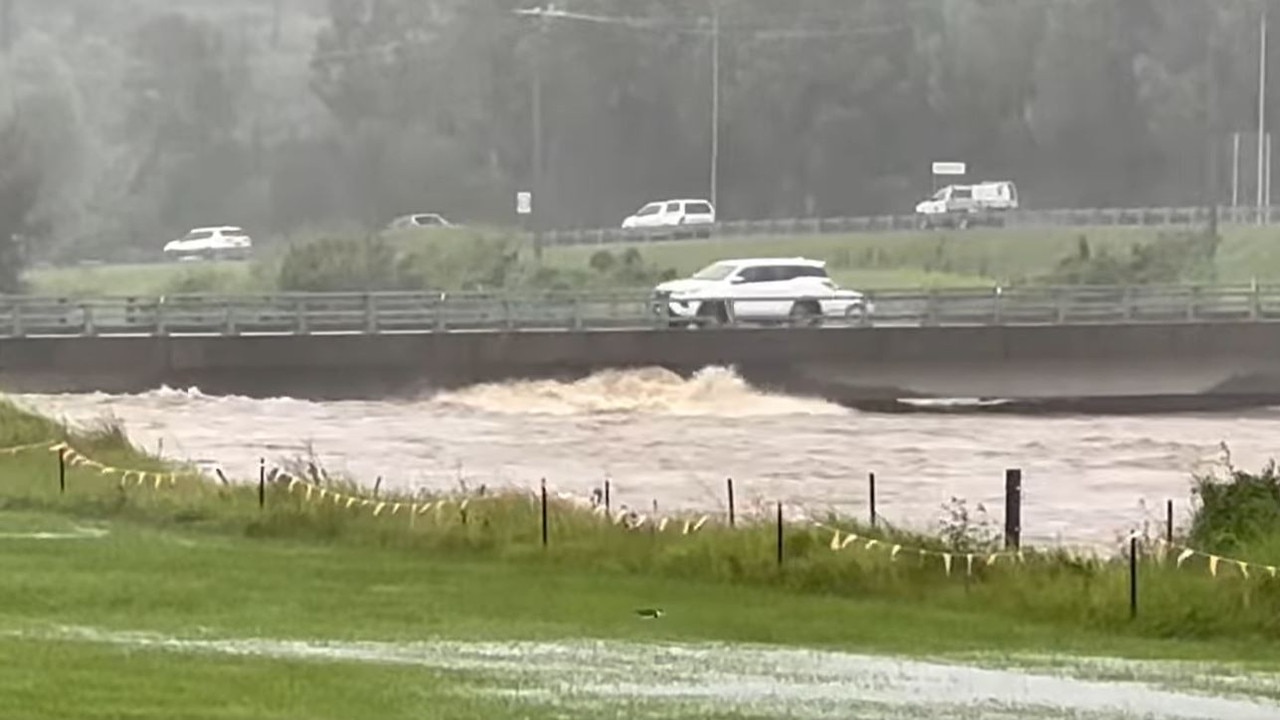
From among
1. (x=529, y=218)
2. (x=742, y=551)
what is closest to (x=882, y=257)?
(x=529, y=218)

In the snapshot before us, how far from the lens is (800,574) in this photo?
901 inches

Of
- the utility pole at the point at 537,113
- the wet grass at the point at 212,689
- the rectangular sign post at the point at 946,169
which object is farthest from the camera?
the utility pole at the point at 537,113

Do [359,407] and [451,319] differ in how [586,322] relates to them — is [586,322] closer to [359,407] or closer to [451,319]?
[451,319]

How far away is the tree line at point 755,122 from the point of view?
103 metres

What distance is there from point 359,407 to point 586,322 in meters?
7.07

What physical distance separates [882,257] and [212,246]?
23.6 metres

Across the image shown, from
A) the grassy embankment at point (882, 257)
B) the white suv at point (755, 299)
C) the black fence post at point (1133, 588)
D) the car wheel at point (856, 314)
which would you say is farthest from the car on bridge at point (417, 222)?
the black fence post at point (1133, 588)

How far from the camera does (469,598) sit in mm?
21703

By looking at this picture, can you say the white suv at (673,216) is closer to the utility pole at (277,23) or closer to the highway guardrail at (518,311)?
the highway guardrail at (518,311)

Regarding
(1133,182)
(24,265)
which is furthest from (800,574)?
(1133,182)

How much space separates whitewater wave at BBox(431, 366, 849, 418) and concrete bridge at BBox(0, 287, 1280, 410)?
1.11 feet

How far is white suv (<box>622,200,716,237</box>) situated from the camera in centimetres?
9225

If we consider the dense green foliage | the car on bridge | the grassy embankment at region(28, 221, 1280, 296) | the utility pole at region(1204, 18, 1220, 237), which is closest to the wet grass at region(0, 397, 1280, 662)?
the dense green foliage

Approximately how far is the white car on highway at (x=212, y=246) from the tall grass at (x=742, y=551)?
190 feet
